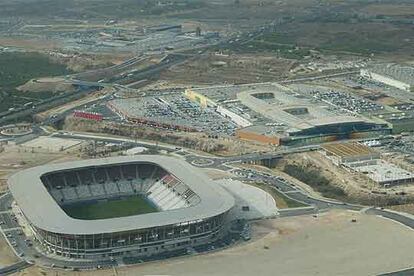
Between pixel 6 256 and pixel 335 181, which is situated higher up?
pixel 6 256

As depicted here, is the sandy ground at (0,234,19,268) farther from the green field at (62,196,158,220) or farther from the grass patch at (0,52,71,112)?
the grass patch at (0,52,71,112)

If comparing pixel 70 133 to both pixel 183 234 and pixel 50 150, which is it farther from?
pixel 183 234

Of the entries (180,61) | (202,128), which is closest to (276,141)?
(202,128)

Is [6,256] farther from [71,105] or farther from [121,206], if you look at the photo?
[71,105]

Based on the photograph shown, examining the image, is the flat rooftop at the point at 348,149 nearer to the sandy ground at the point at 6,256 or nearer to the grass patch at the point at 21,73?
the sandy ground at the point at 6,256

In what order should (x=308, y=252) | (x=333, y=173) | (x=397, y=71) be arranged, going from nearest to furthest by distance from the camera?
(x=308, y=252) < (x=333, y=173) < (x=397, y=71)

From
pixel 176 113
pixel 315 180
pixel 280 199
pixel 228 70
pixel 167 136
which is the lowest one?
pixel 315 180

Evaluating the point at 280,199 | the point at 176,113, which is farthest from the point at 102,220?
the point at 176,113

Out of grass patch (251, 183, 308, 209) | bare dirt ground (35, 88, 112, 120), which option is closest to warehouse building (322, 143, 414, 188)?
grass patch (251, 183, 308, 209)
